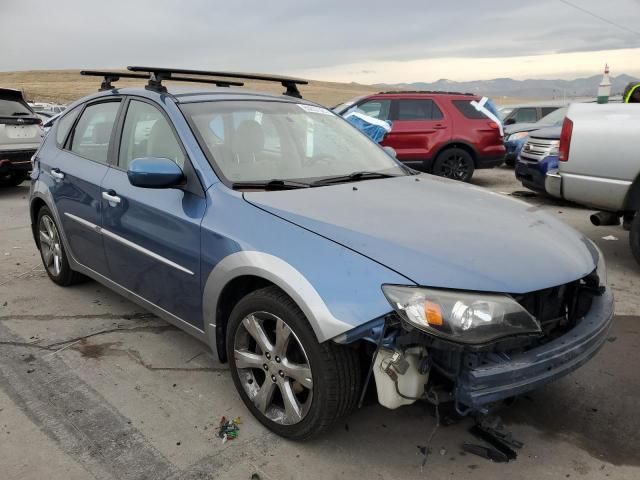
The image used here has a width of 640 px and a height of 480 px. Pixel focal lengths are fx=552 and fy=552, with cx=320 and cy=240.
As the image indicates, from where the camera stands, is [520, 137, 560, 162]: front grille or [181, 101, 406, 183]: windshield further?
[520, 137, 560, 162]: front grille

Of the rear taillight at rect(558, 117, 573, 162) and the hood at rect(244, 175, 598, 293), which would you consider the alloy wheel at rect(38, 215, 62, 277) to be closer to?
the hood at rect(244, 175, 598, 293)

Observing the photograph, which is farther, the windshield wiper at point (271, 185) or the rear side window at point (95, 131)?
the rear side window at point (95, 131)

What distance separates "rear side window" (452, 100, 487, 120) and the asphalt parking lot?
274 inches

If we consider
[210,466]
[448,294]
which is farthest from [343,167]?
[210,466]

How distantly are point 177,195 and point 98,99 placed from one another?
1586 mm

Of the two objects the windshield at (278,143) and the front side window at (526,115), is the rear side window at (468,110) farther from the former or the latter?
the windshield at (278,143)

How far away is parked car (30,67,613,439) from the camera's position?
218cm

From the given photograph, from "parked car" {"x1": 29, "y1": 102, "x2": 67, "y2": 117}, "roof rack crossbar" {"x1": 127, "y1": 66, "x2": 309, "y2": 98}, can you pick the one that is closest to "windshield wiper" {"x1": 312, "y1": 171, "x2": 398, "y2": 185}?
"roof rack crossbar" {"x1": 127, "y1": 66, "x2": 309, "y2": 98}

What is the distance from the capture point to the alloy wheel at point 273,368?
8.16 ft

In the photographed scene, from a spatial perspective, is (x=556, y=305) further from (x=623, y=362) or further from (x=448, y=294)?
(x=623, y=362)

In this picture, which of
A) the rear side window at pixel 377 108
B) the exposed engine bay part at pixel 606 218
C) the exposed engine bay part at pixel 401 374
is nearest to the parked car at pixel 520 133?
the rear side window at pixel 377 108

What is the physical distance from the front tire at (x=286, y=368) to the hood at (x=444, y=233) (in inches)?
14.4

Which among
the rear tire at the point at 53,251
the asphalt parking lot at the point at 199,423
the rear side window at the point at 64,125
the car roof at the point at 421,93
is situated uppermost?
the car roof at the point at 421,93

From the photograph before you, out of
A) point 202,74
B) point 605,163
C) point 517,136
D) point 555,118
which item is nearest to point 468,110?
point 517,136
